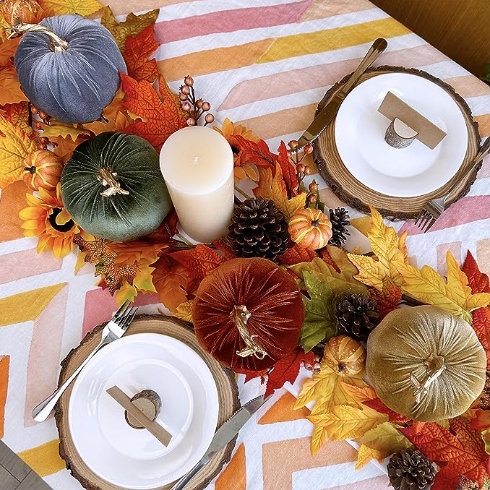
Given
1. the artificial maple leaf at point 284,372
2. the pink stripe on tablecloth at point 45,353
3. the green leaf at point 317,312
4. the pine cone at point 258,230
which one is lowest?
the pink stripe on tablecloth at point 45,353

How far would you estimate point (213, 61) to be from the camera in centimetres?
69

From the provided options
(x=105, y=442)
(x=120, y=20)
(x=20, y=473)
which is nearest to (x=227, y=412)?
(x=105, y=442)

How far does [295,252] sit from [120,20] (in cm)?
43

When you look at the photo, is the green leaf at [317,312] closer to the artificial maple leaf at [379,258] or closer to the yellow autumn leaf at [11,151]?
the artificial maple leaf at [379,258]

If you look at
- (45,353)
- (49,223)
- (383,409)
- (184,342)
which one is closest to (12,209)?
(49,223)

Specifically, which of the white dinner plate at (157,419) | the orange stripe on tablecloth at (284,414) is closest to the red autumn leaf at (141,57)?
the white dinner plate at (157,419)

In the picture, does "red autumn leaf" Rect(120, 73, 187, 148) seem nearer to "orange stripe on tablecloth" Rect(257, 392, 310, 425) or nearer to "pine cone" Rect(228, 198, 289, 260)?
"pine cone" Rect(228, 198, 289, 260)

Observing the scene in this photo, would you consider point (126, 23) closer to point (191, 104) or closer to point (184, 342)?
point (191, 104)

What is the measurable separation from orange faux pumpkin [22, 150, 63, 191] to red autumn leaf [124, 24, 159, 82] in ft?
0.52

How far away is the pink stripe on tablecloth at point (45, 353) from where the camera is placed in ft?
1.93

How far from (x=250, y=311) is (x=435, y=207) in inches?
10.8

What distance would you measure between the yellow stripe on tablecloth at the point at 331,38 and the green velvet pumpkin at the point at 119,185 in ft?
0.85

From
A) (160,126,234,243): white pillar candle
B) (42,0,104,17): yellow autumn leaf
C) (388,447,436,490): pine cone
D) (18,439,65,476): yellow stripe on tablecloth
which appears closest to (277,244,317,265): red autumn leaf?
(160,126,234,243): white pillar candle

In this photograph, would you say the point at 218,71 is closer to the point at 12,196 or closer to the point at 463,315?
the point at 12,196
